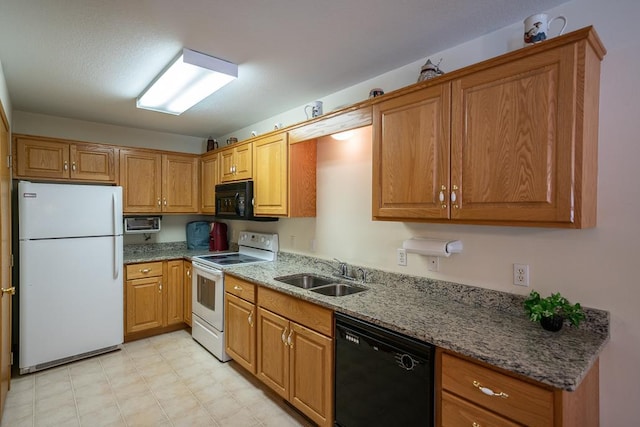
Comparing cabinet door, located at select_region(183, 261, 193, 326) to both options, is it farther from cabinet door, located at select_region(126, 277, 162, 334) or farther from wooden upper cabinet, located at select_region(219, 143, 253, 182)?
wooden upper cabinet, located at select_region(219, 143, 253, 182)

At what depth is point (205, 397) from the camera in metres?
2.47

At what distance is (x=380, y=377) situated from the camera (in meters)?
1.63

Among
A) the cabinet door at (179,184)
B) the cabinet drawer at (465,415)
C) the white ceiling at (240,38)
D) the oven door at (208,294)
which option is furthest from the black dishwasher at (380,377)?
the cabinet door at (179,184)

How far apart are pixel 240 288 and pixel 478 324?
183 cm

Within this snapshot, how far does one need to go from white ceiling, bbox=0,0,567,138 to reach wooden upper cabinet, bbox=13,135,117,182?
1.67 feet

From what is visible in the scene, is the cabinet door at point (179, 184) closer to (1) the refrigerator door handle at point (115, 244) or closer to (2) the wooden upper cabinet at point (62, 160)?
(2) the wooden upper cabinet at point (62, 160)

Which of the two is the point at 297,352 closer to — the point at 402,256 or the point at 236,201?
the point at 402,256

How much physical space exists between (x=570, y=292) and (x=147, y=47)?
263cm

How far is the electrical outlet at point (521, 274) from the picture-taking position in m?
1.66

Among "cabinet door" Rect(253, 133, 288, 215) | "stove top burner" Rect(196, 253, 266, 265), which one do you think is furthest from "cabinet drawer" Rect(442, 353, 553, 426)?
"stove top burner" Rect(196, 253, 266, 265)

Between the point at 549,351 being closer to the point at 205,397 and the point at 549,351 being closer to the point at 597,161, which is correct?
the point at 597,161

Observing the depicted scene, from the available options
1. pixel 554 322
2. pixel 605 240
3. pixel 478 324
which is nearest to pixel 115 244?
pixel 478 324

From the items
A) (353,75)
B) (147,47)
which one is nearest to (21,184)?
(147,47)

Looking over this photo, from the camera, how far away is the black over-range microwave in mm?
3165
